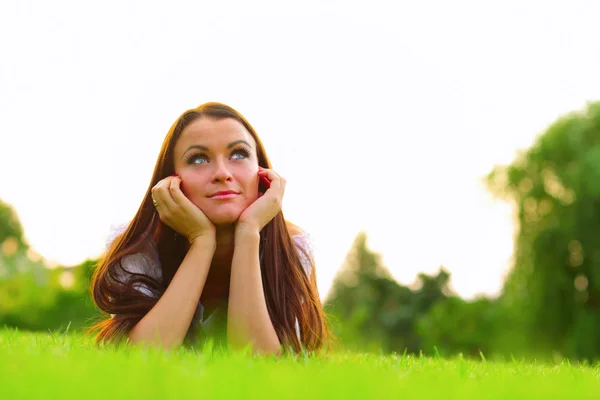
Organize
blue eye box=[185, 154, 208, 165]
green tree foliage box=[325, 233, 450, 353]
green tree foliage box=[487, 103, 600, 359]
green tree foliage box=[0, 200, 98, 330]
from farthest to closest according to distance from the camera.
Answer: green tree foliage box=[325, 233, 450, 353] → green tree foliage box=[0, 200, 98, 330] → green tree foliage box=[487, 103, 600, 359] → blue eye box=[185, 154, 208, 165]

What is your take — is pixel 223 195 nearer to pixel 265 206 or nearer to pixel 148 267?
pixel 265 206

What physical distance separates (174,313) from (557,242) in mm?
13656

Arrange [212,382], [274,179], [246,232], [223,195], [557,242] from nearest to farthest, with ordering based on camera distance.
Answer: [212,382], [246,232], [223,195], [274,179], [557,242]

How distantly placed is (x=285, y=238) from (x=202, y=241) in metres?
0.69

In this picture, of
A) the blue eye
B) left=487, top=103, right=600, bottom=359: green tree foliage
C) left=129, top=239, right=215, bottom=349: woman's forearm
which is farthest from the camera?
left=487, top=103, right=600, bottom=359: green tree foliage

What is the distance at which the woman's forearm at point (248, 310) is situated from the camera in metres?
3.04

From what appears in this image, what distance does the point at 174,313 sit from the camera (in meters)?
3.02

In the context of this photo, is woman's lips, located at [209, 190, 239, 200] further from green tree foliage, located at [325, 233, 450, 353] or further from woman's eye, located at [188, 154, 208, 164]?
green tree foliage, located at [325, 233, 450, 353]

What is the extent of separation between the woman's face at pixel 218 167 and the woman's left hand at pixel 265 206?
8 centimetres

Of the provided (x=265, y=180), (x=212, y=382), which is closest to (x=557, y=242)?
(x=265, y=180)

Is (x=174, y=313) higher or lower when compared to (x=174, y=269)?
lower

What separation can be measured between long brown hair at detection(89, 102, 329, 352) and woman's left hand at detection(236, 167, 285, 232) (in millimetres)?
215

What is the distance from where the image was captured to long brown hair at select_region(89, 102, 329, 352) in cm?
350

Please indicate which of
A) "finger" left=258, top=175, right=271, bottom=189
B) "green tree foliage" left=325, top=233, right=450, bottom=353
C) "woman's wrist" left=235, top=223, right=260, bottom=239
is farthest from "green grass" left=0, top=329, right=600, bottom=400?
"green tree foliage" left=325, top=233, right=450, bottom=353
